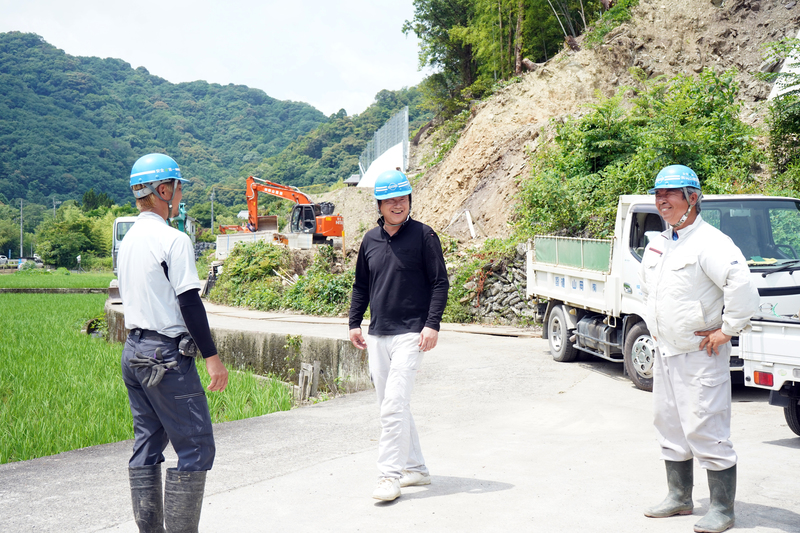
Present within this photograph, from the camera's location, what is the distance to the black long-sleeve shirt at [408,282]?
4691 millimetres

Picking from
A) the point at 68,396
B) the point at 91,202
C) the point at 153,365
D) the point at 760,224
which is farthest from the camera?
the point at 91,202

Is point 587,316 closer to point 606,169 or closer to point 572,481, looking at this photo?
point 572,481

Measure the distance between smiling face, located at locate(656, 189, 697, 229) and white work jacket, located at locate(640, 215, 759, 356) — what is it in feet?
0.24

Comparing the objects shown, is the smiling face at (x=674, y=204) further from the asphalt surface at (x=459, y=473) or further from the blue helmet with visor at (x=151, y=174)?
the blue helmet with visor at (x=151, y=174)

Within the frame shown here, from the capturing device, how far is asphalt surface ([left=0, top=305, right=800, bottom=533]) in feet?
13.5

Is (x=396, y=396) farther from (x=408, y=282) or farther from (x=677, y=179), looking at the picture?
(x=677, y=179)

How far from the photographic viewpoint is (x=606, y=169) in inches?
686

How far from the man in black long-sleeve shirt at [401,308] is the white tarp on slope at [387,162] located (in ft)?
126

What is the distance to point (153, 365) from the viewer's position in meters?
3.40

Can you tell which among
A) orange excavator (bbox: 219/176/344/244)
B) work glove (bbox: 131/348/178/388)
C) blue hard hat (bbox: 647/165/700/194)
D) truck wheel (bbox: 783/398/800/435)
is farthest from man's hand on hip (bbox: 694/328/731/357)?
orange excavator (bbox: 219/176/344/244)

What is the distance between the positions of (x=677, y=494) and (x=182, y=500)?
9.48 feet

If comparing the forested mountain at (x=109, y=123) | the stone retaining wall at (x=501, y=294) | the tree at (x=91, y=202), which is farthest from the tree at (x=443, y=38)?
the forested mountain at (x=109, y=123)

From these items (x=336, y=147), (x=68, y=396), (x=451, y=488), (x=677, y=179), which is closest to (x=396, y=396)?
(x=451, y=488)

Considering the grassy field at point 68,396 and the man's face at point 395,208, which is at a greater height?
the man's face at point 395,208
